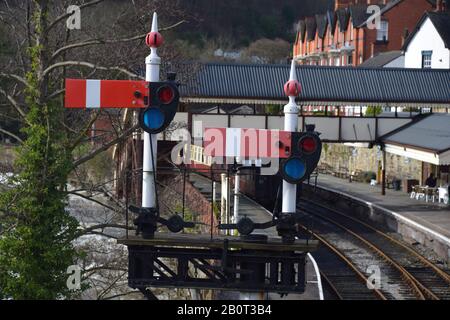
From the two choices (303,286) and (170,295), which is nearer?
(303,286)

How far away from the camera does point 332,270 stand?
19531 mm

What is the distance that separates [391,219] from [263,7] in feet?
208

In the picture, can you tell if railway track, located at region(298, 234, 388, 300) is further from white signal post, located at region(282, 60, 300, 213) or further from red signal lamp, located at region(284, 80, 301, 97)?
red signal lamp, located at region(284, 80, 301, 97)

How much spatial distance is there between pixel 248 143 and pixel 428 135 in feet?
76.1

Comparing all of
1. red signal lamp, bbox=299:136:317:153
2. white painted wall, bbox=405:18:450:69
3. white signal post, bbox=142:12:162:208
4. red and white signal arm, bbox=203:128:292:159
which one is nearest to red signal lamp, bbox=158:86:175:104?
white signal post, bbox=142:12:162:208

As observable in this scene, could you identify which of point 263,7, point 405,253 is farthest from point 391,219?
point 263,7

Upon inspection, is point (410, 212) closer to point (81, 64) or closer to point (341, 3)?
point (81, 64)

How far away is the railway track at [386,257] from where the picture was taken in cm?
1750

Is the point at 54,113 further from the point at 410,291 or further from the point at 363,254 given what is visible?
the point at 363,254

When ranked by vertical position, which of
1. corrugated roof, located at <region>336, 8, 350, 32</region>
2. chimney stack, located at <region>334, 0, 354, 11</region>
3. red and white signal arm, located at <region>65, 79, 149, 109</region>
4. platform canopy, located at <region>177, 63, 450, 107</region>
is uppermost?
chimney stack, located at <region>334, 0, 354, 11</region>

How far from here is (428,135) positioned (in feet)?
92.9

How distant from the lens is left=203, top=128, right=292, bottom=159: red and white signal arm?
6090 millimetres

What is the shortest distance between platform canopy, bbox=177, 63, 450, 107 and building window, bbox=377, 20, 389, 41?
21587 mm
